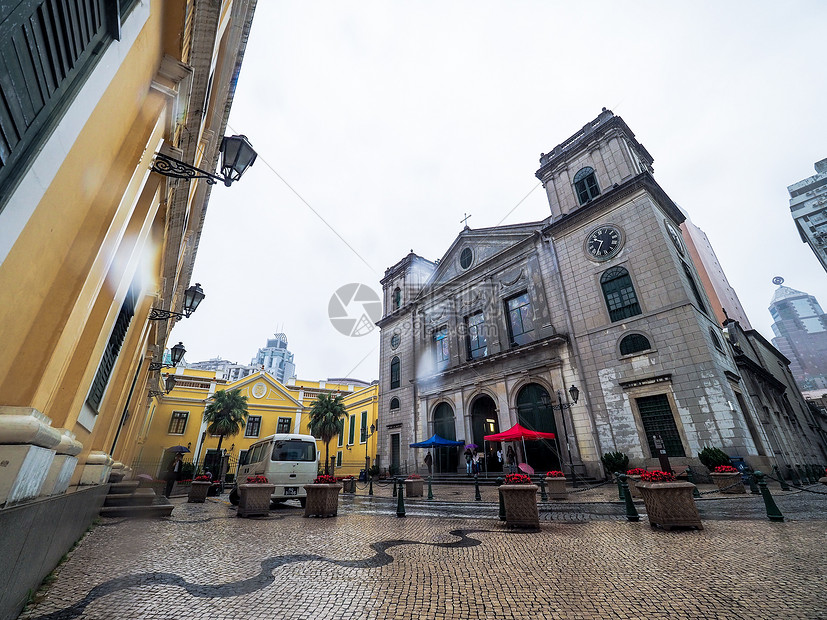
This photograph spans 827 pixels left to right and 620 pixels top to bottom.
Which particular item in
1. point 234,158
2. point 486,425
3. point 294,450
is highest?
point 234,158

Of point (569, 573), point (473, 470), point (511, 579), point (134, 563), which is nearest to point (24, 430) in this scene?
point (134, 563)

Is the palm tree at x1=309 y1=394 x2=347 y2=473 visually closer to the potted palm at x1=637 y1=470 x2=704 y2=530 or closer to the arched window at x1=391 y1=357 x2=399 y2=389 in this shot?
the arched window at x1=391 y1=357 x2=399 y2=389

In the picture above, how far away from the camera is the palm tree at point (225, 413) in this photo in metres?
31.8

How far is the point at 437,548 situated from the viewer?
4984mm

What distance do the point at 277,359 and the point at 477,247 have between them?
5079 inches

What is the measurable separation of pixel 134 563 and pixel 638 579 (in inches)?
221

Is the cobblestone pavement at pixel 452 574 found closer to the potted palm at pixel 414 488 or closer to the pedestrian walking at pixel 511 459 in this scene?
the potted palm at pixel 414 488

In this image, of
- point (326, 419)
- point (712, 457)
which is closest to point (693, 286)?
point (712, 457)

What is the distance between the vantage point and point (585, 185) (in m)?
20.0

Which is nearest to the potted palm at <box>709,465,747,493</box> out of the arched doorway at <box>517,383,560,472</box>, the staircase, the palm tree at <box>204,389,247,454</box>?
the arched doorway at <box>517,383,560,472</box>

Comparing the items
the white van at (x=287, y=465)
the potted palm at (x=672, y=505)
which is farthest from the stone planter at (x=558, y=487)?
the white van at (x=287, y=465)

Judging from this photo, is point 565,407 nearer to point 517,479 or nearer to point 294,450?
point 517,479

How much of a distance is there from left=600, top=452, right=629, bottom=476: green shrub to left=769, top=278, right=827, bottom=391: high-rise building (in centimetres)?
12111

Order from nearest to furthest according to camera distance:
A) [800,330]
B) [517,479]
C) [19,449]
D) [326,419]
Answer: [19,449], [517,479], [326,419], [800,330]
